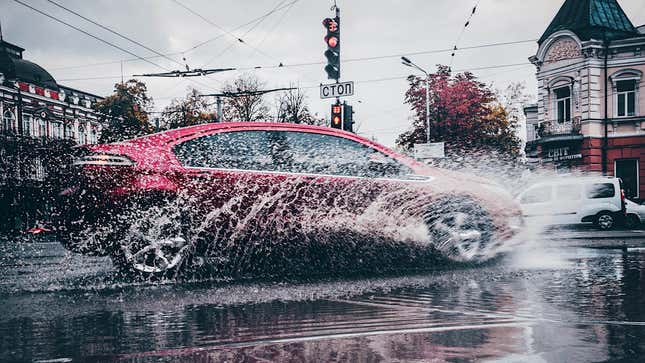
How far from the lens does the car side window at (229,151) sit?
5.65 m

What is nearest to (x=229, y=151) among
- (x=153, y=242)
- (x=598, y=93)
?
(x=153, y=242)

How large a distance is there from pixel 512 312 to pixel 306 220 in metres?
2.53

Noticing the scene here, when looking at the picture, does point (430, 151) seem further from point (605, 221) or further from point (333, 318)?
point (333, 318)

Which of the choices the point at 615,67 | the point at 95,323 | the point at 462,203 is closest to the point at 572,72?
the point at 615,67

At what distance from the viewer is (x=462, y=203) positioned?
6570 millimetres

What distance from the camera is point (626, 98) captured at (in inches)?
1123

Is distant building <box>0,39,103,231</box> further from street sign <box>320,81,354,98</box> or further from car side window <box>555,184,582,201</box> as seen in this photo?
car side window <box>555,184,582,201</box>

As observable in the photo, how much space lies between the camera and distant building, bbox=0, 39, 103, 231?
22.4 m

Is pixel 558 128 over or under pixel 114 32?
under

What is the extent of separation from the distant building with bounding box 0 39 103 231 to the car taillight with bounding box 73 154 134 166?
9.17 m

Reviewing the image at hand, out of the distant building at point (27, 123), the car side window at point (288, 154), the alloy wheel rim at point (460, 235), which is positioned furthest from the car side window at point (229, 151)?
the distant building at point (27, 123)

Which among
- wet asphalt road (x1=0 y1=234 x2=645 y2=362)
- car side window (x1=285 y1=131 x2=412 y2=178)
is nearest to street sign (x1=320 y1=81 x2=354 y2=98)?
car side window (x1=285 y1=131 x2=412 y2=178)

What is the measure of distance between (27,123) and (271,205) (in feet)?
116

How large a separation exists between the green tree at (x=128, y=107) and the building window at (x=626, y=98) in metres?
30.6
